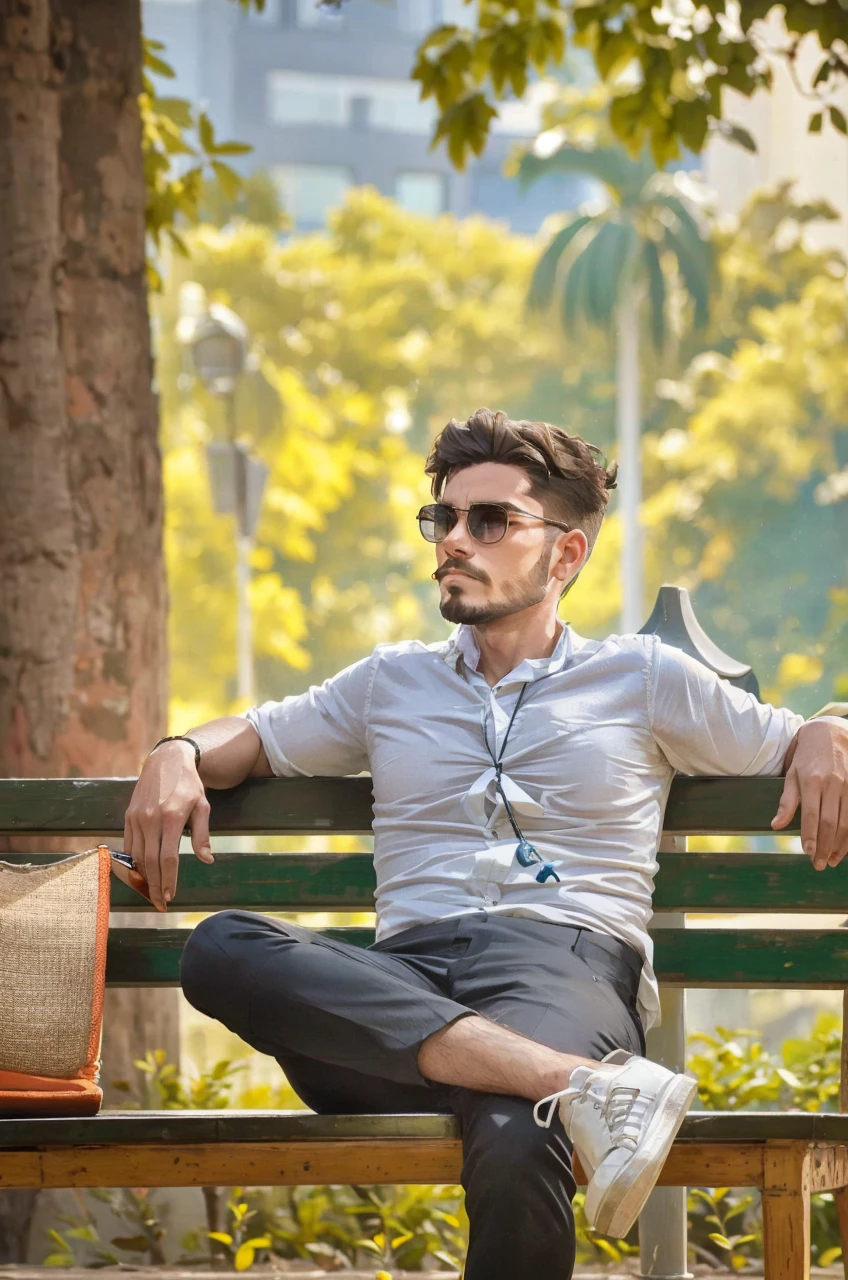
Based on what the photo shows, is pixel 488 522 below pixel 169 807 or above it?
above

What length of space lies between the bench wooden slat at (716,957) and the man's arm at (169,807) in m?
0.12

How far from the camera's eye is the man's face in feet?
9.73

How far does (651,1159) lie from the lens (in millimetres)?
2111

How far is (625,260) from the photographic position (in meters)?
29.4

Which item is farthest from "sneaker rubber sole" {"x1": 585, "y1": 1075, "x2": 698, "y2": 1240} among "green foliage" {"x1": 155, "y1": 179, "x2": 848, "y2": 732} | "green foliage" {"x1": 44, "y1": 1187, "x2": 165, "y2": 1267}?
"green foliage" {"x1": 155, "y1": 179, "x2": 848, "y2": 732}

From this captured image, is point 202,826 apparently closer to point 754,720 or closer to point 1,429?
point 754,720

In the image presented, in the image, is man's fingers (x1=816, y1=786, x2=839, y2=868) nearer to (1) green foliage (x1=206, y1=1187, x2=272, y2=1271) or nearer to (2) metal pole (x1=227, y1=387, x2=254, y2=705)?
(1) green foliage (x1=206, y1=1187, x2=272, y2=1271)

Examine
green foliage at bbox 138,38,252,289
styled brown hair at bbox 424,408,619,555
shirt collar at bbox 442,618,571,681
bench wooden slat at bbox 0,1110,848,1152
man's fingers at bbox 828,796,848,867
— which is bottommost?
bench wooden slat at bbox 0,1110,848,1152

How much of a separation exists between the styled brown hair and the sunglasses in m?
0.08

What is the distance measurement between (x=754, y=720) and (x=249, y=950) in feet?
3.19

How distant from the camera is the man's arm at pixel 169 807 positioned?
281 centimetres

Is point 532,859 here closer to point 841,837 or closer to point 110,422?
point 841,837

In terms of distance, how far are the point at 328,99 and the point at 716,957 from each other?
26939 mm

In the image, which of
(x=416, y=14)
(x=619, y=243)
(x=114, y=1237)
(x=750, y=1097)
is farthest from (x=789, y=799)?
(x=619, y=243)
